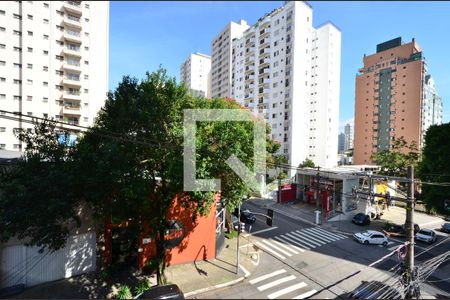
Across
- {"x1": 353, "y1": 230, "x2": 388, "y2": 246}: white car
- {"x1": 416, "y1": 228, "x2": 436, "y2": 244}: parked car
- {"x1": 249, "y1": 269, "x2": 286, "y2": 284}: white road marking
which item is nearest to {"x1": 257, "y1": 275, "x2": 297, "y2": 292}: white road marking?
{"x1": 249, "y1": 269, "x2": 286, "y2": 284}: white road marking

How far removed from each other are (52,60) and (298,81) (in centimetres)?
4431

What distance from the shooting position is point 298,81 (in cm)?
5184

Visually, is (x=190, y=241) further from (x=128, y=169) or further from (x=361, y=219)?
(x=361, y=219)

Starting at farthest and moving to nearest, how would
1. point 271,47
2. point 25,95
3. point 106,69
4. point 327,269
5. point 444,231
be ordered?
point 271,47 < point 106,69 < point 25,95 < point 444,231 < point 327,269

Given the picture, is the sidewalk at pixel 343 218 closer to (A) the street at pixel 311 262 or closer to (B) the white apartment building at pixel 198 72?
(A) the street at pixel 311 262

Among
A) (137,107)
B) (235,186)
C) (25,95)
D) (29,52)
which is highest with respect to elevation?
(29,52)

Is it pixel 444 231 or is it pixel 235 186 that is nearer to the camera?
pixel 235 186

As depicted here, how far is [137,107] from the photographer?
13844 millimetres

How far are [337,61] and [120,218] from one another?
6043cm

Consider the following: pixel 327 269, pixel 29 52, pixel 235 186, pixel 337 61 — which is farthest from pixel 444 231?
pixel 29 52

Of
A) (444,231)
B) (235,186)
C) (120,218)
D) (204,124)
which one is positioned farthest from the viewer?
(444,231)

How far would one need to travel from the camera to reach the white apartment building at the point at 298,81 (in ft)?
169

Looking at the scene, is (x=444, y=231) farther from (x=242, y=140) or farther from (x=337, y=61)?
(x=337, y=61)

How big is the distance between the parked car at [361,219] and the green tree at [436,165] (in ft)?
18.0
